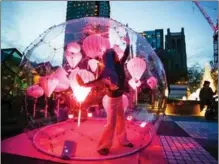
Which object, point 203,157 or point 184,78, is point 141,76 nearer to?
point 203,157

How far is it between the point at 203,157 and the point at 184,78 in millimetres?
38278

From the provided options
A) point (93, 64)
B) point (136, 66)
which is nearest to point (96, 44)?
point (93, 64)

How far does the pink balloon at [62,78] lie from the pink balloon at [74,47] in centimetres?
59

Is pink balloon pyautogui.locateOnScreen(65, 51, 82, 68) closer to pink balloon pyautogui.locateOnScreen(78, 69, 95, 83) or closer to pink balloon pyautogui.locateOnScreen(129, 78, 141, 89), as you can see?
pink balloon pyautogui.locateOnScreen(78, 69, 95, 83)

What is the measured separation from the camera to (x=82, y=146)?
467 centimetres

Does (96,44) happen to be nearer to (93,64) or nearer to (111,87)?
(93,64)

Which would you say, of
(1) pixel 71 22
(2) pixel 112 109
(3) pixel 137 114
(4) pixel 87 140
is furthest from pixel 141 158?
(3) pixel 137 114

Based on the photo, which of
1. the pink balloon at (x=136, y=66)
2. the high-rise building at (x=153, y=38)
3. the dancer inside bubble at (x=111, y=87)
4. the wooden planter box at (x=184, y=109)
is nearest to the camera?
the dancer inside bubble at (x=111, y=87)

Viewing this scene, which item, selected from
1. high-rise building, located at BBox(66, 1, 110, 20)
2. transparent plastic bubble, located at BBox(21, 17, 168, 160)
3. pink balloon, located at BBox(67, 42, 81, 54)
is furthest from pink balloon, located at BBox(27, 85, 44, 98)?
high-rise building, located at BBox(66, 1, 110, 20)

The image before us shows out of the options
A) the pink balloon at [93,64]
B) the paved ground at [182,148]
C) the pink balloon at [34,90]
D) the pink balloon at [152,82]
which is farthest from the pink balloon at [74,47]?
the paved ground at [182,148]

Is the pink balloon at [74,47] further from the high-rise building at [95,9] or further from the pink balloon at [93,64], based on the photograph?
the high-rise building at [95,9]

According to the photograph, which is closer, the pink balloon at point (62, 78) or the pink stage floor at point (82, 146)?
the pink stage floor at point (82, 146)

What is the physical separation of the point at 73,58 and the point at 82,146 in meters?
2.42

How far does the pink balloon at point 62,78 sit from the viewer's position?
6.15 m
